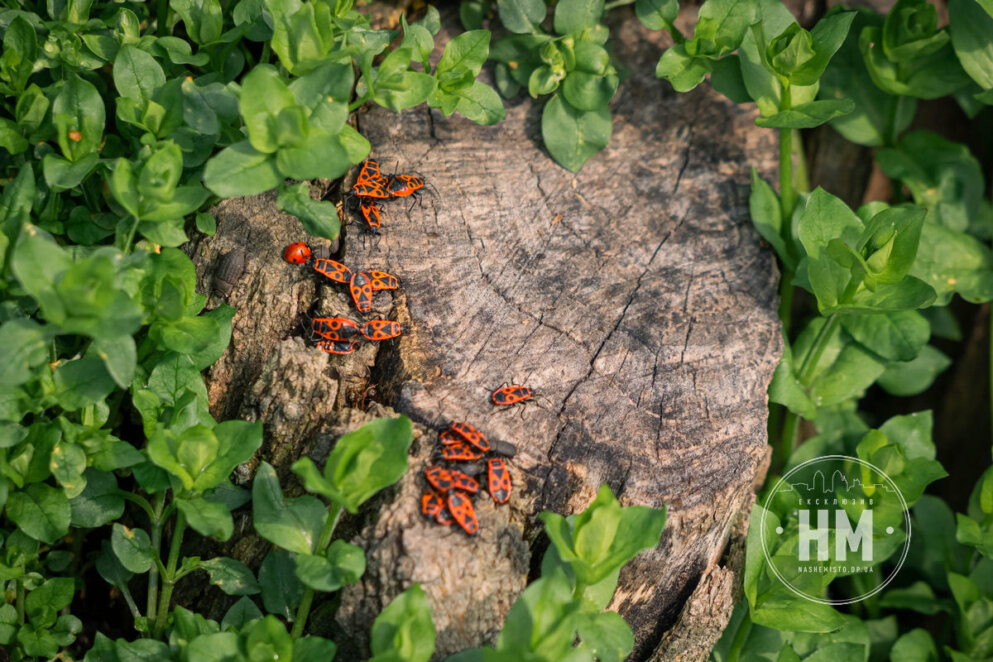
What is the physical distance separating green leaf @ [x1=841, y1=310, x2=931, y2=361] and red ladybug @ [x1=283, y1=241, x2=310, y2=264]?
1.75 metres

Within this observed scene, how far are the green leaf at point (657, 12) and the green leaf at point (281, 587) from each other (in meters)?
2.06

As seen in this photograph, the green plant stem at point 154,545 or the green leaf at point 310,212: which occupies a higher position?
the green leaf at point 310,212

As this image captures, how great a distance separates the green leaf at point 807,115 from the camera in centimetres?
253

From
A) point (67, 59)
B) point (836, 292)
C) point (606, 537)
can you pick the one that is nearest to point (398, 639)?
point (606, 537)

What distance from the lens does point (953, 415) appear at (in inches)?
150

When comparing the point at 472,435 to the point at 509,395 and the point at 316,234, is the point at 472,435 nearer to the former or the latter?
the point at 509,395

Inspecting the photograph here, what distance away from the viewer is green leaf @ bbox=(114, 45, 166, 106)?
7.50ft

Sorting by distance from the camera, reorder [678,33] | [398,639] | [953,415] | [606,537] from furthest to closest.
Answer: [953,415] < [678,33] < [606,537] < [398,639]

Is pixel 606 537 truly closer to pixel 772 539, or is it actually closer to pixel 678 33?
pixel 772 539

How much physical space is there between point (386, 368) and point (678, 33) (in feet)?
5.09

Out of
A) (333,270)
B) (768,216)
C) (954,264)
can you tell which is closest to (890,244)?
(768,216)

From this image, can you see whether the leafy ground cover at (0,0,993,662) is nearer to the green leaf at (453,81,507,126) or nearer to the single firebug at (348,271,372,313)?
the green leaf at (453,81,507,126)

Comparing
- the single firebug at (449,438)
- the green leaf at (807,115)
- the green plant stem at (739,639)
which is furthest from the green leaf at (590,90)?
the green plant stem at (739,639)

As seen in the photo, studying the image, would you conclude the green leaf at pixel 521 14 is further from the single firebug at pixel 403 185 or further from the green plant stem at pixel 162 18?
the green plant stem at pixel 162 18
